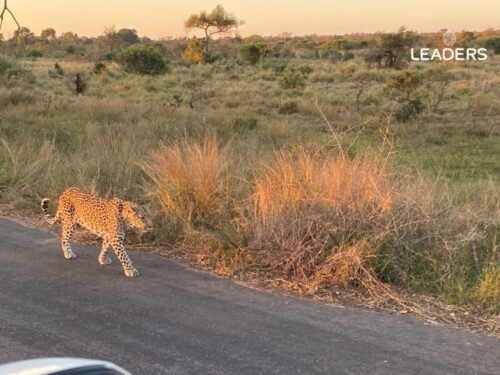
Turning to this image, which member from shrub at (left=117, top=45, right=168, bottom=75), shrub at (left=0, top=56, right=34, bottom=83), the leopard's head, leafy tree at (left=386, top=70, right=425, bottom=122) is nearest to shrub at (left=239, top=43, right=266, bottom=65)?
shrub at (left=117, top=45, right=168, bottom=75)

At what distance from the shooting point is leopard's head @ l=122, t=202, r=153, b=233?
584 cm

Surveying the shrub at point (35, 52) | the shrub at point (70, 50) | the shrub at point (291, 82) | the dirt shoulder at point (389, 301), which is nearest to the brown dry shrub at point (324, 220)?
the dirt shoulder at point (389, 301)

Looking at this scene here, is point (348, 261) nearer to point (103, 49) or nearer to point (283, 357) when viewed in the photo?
point (283, 357)

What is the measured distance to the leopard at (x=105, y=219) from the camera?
5.84m

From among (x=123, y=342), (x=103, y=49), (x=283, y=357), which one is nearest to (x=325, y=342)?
(x=283, y=357)

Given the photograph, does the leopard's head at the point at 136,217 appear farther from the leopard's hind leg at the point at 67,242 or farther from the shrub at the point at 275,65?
the shrub at the point at 275,65

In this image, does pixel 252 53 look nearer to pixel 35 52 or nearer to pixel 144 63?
pixel 144 63

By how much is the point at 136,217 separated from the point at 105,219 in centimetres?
41

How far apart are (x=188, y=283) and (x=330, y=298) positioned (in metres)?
1.26

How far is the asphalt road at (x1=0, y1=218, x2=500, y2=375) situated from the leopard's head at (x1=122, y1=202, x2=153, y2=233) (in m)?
0.44

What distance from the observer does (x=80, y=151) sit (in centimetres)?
1144

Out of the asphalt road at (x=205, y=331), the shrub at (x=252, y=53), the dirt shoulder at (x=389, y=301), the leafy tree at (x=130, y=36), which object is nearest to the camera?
the asphalt road at (x=205, y=331)

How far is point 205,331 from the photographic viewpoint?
14.8 ft

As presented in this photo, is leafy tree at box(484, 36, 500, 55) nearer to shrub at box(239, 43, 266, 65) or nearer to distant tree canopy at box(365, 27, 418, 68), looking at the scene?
distant tree canopy at box(365, 27, 418, 68)
